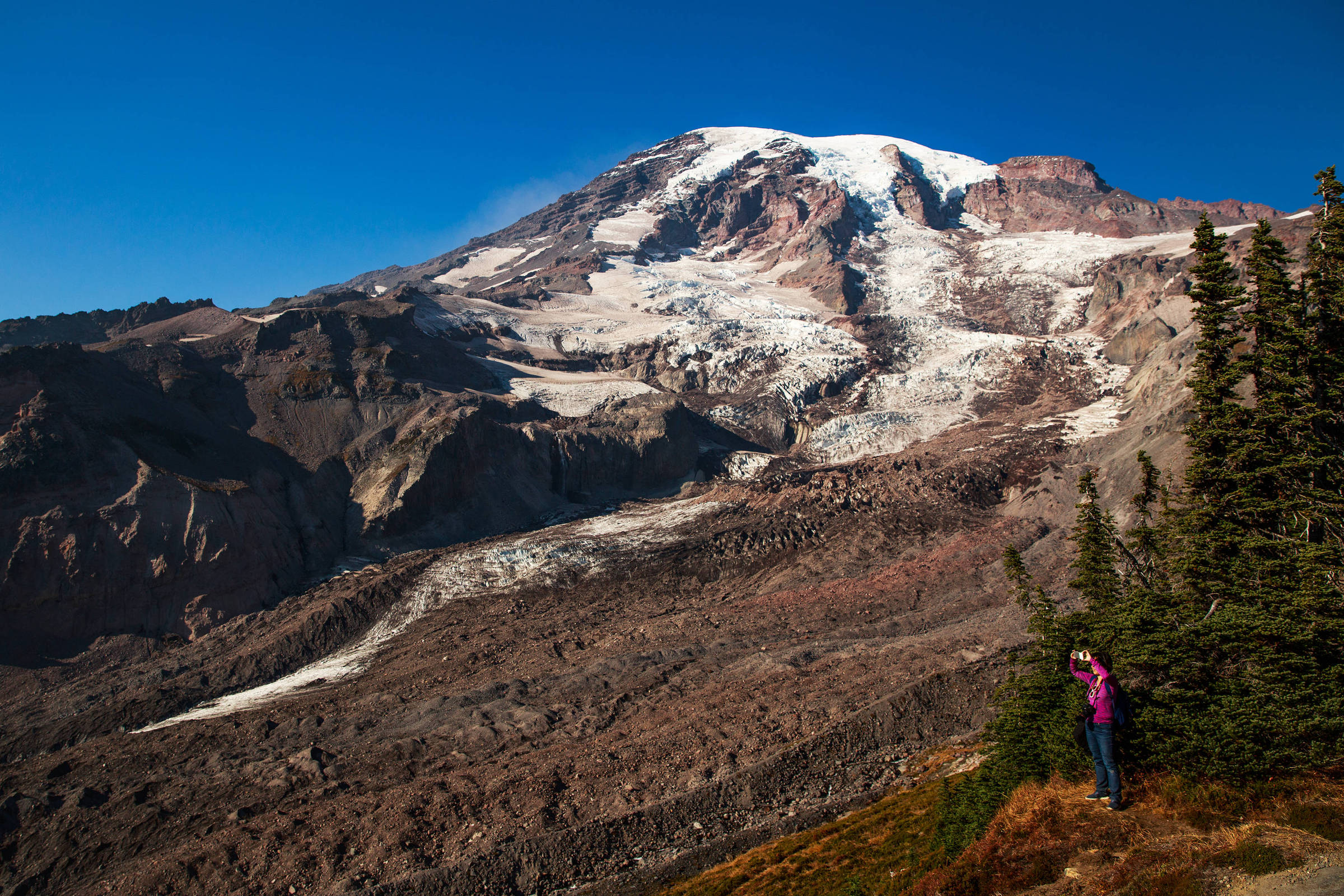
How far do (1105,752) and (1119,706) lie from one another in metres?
0.68

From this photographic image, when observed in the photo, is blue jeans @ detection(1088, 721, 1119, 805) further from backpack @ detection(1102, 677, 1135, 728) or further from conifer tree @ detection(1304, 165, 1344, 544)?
conifer tree @ detection(1304, 165, 1344, 544)

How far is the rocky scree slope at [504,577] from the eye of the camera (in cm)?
1764

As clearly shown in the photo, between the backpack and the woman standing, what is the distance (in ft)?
0.03

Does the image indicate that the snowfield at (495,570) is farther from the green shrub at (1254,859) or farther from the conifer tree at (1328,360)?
the conifer tree at (1328,360)

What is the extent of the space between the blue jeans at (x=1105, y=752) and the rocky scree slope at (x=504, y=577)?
8.13 m

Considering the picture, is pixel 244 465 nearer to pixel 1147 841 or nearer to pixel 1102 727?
pixel 1102 727

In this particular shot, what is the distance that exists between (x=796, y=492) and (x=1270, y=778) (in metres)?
32.6

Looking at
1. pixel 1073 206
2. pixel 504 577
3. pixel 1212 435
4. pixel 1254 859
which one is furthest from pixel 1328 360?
pixel 1073 206

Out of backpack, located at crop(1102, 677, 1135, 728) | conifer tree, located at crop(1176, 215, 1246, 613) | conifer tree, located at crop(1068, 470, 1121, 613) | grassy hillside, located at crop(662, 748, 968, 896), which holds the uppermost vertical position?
conifer tree, located at crop(1176, 215, 1246, 613)

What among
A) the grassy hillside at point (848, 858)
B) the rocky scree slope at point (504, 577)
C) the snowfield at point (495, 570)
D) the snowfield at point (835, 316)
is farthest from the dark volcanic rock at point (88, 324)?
the grassy hillside at point (848, 858)

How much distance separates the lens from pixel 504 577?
35375mm

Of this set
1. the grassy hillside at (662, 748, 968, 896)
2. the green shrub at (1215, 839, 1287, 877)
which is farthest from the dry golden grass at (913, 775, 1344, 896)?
the grassy hillside at (662, 748, 968, 896)

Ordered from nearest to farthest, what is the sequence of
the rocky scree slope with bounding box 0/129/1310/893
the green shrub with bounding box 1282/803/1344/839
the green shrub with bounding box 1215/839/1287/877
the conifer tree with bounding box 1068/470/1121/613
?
the green shrub with bounding box 1215/839/1287/877 < the green shrub with bounding box 1282/803/1344/839 < the conifer tree with bounding box 1068/470/1121/613 < the rocky scree slope with bounding box 0/129/1310/893

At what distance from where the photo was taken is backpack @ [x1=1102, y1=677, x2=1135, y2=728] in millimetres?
9867
